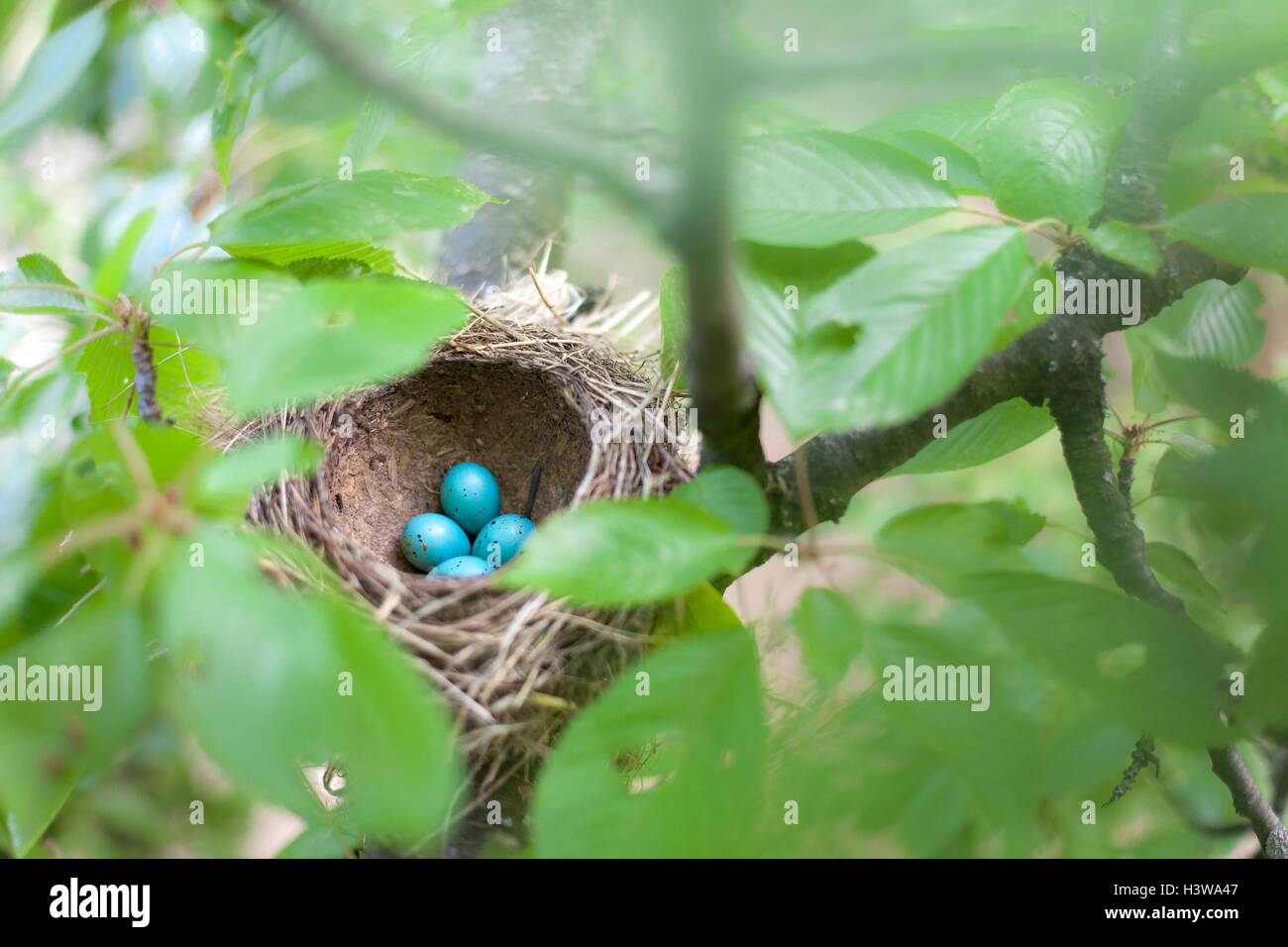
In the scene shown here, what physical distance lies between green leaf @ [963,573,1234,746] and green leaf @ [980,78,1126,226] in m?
0.25

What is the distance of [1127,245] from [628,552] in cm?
39

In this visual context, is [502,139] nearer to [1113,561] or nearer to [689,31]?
[689,31]

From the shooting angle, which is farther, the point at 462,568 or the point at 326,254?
the point at 462,568

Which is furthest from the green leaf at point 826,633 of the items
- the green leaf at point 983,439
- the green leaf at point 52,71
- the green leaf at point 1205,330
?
the green leaf at point 52,71

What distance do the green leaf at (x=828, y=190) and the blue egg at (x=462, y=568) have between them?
0.54 metres

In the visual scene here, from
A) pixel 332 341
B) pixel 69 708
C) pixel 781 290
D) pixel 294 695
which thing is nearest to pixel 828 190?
pixel 781 290

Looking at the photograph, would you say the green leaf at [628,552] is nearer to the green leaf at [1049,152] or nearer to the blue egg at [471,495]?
the green leaf at [1049,152]

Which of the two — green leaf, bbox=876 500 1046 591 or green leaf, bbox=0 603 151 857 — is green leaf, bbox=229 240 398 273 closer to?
green leaf, bbox=0 603 151 857

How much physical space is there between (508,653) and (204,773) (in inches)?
34.8

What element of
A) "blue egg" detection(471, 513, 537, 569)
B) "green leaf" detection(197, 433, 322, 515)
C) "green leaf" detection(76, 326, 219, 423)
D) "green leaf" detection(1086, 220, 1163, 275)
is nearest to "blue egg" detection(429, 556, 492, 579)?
"blue egg" detection(471, 513, 537, 569)

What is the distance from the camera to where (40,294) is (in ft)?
2.61

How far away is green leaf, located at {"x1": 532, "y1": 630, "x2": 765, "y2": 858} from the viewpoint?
45cm

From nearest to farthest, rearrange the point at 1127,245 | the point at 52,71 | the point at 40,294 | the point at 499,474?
1. the point at 1127,245
2. the point at 40,294
3. the point at 52,71
4. the point at 499,474

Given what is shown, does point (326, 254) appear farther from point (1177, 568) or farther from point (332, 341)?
point (1177, 568)
